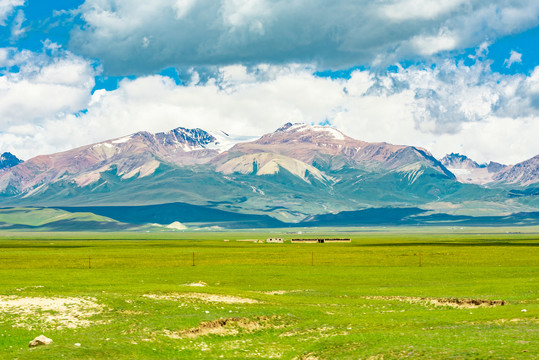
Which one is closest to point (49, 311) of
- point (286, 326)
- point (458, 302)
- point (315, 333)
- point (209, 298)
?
point (209, 298)

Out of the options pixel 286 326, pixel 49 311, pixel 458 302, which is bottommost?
pixel 458 302

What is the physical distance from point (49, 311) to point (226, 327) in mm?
11344

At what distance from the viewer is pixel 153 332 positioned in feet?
117

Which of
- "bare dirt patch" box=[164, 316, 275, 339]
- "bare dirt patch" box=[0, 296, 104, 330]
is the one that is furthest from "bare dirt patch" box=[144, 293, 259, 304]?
"bare dirt patch" box=[164, 316, 275, 339]

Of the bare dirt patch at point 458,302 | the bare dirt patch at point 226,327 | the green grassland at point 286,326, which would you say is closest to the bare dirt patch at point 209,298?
the green grassland at point 286,326

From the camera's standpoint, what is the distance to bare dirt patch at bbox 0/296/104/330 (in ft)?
124

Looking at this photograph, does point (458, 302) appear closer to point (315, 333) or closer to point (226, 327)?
point (315, 333)

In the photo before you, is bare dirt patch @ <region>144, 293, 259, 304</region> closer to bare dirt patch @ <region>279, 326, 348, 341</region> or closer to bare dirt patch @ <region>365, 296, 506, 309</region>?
bare dirt patch @ <region>279, 326, 348, 341</region>

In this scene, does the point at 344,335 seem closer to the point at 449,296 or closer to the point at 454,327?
the point at 454,327

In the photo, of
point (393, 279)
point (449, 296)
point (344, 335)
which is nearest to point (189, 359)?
point (344, 335)

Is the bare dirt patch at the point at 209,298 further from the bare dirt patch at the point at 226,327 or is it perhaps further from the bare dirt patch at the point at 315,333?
the bare dirt patch at the point at 315,333

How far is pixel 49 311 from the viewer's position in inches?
1576

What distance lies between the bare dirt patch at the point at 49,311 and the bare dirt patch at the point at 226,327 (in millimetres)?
6368

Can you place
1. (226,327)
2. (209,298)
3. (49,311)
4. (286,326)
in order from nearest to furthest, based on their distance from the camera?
(226,327) < (286,326) < (49,311) < (209,298)
